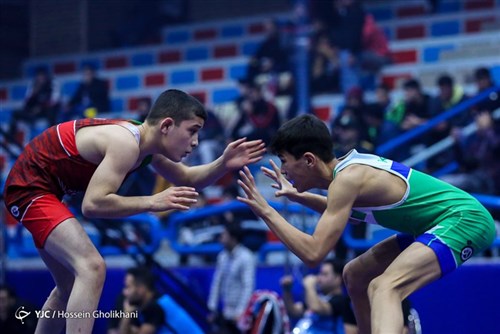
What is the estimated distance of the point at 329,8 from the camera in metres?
12.8

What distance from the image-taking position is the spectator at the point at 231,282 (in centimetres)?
924

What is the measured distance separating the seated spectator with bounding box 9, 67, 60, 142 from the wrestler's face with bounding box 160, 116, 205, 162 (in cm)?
780

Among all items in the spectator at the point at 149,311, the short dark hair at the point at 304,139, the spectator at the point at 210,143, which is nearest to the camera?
the short dark hair at the point at 304,139

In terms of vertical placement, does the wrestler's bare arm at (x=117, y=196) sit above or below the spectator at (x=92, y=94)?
above

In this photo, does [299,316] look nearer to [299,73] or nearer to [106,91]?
[299,73]

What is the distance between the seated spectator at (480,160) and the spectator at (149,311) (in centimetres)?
280

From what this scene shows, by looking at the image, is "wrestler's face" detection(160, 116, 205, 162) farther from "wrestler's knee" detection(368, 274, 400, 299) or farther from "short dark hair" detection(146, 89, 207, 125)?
"wrestler's knee" detection(368, 274, 400, 299)

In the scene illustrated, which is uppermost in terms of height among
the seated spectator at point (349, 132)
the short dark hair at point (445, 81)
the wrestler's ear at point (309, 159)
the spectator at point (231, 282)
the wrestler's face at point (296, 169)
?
the wrestler's ear at point (309, 159)

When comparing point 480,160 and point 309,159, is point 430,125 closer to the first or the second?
point 480,160

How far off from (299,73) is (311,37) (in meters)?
1.76

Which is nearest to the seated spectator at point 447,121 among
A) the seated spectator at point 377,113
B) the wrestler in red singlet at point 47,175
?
the seated spectator at point 377,113

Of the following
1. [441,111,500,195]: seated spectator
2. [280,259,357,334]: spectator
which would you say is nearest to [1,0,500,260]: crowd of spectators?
[441,111,500,195]: seated spectator

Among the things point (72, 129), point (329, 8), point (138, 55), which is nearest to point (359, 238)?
point (72, 129)

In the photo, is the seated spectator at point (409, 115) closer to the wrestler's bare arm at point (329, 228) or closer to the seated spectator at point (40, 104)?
the seated spectator at point (40, 104)
